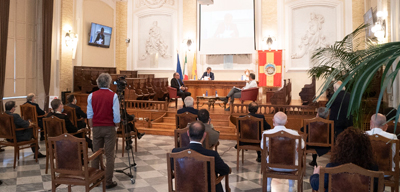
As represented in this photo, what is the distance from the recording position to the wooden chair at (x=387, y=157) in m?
3.28

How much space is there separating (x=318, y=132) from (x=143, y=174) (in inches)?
110

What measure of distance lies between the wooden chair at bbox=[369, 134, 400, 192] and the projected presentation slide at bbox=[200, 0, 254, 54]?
10443 millimetres

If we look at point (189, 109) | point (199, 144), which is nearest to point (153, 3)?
point (189, 109)

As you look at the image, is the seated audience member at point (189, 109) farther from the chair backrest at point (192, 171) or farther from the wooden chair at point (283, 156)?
the chair backrest at point (192, 171)

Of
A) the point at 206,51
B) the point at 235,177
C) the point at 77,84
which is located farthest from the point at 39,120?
the point at 206,51

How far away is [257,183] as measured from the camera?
4.48 m

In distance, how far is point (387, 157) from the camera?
3.35 metres

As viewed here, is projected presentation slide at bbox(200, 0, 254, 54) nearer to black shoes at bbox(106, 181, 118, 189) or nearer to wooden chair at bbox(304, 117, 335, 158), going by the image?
wooden chair at bbox(304, 117, 335, 158)

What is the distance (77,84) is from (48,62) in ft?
5.10

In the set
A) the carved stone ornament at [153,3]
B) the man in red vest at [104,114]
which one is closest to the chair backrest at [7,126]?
the man in red vest at [104,114]

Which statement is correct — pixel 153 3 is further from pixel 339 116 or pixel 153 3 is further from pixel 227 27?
pixel 339 116

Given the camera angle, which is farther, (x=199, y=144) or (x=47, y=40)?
(x=47, y=40)

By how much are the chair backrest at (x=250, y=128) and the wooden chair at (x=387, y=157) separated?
1.84 meters

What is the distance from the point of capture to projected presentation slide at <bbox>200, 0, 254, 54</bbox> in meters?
13.6
